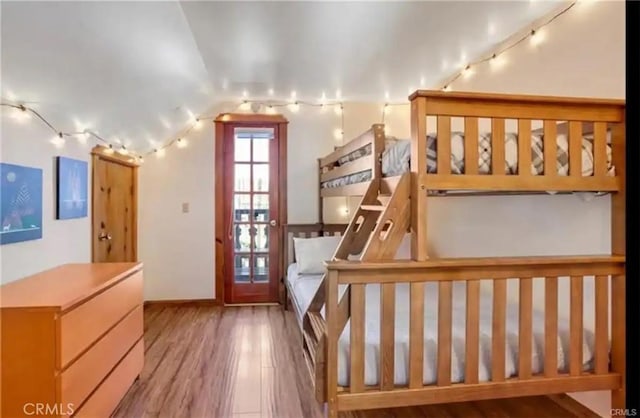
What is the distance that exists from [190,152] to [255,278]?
65.2 inches

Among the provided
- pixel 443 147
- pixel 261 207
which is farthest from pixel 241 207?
pixel 443 147

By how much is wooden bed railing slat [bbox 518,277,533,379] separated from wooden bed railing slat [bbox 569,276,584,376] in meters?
0.21

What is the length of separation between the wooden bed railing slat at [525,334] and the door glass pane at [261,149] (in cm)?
345

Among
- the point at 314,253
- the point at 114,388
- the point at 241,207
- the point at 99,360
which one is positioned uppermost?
the point at 241,207

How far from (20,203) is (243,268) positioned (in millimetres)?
2798

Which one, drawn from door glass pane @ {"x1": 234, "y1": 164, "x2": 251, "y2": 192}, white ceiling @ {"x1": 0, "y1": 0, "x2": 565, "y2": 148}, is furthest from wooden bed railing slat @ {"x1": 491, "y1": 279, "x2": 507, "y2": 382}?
door glass pane @ {"x1": 234, "y1": 164, "x2": 251, "y2": 192}

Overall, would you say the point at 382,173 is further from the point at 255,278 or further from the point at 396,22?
the point at 255,278

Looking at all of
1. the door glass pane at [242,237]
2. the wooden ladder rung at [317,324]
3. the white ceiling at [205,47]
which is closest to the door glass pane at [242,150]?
the door glass pane at [242,237]

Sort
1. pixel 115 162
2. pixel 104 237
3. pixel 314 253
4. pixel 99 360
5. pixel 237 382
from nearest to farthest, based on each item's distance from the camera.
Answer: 1. pixel 99 360
2. pixel 237 382
3. pixel 104 237
4. pixel 115 162
5. pixel 314 253

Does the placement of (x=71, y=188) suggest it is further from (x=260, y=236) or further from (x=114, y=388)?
(x=260, y=236)

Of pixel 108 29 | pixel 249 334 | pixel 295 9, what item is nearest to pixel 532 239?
pixel 295 9

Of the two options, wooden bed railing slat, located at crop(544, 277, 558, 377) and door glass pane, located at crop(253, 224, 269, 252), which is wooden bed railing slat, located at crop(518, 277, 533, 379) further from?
door glass pane, located at crop(253, 224, 269, 252)

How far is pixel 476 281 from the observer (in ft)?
6.06

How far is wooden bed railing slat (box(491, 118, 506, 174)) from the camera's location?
1836mm
